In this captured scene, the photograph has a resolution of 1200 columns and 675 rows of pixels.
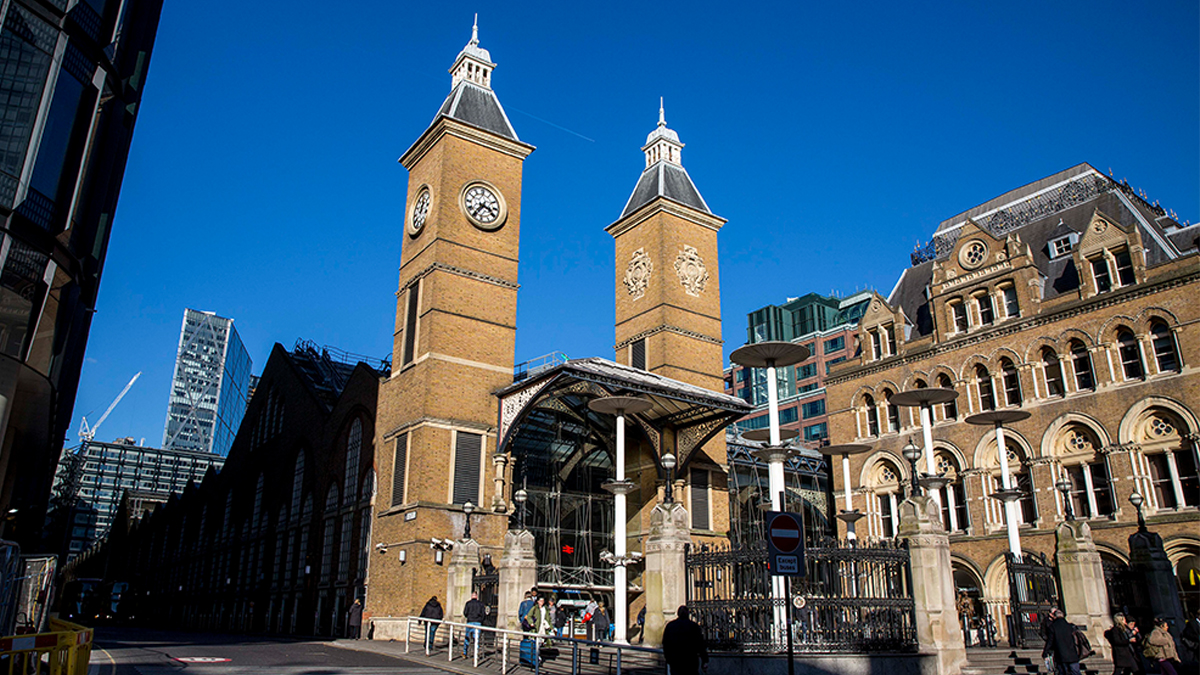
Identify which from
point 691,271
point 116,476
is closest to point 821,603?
point 691,271

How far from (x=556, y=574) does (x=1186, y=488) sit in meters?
23.8

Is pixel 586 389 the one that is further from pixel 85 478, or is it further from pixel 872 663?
pixel 85 478

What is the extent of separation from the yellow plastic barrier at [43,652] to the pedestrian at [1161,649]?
57.0 ft

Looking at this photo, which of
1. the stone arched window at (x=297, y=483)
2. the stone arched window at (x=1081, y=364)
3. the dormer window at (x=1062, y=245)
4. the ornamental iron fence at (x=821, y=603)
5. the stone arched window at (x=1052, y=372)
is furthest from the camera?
the stone arched window at (x=297, y=483)

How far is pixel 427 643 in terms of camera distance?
71.1 ft

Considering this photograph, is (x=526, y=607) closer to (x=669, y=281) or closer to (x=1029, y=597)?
(x=1029, y=597)

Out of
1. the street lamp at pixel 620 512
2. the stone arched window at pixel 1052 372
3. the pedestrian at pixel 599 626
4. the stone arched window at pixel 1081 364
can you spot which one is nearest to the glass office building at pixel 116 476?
the pedestrian at pixel 599 626

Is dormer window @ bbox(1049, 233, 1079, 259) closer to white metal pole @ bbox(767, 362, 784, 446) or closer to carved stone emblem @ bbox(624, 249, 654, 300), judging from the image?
carved stone emblem @ bbox(624, 249, 654, 300)

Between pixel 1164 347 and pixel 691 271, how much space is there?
19.8 metres

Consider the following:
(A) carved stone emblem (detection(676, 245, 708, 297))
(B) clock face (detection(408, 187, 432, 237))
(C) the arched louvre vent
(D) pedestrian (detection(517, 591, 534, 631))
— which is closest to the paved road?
(D) pedestrian (detection(517, 591, 534, 631))

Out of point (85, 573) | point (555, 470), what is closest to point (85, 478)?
point (85, 573)

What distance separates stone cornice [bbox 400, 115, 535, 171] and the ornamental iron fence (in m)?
23.7

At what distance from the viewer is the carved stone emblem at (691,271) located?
1606 inches

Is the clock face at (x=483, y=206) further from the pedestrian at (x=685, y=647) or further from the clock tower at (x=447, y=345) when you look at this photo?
the pedestrian at (x=685, y=647)
